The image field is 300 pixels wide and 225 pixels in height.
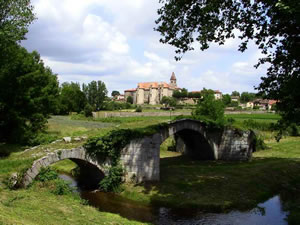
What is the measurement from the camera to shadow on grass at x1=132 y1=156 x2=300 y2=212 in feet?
52.6

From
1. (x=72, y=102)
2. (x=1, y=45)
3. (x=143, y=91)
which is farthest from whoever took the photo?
(x=143, y=91)

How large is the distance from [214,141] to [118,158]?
1102cm

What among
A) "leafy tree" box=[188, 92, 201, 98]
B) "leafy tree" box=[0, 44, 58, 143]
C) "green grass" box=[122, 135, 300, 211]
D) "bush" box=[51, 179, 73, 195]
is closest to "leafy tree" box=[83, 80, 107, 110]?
"leafy tree" box=[0, 44, 58, 143]

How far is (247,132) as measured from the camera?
26.8 m

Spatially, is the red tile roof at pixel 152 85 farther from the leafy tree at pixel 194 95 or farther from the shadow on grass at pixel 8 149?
the shadow on grass at pixel 8 149

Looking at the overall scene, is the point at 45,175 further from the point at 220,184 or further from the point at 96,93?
the point at 96,93

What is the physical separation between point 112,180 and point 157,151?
11.5ft

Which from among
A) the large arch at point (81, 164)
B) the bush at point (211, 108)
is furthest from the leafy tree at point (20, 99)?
the bush at point (211, 108)

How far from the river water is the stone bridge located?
6.64 ft

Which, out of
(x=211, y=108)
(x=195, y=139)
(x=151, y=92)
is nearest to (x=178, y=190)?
(x=195, y=139)

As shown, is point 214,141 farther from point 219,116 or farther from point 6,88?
point 6,88

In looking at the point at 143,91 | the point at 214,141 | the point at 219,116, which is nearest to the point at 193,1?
the point at 214,141

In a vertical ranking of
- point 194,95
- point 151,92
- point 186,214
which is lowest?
point 186,214

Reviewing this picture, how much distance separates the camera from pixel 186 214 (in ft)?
48.0
